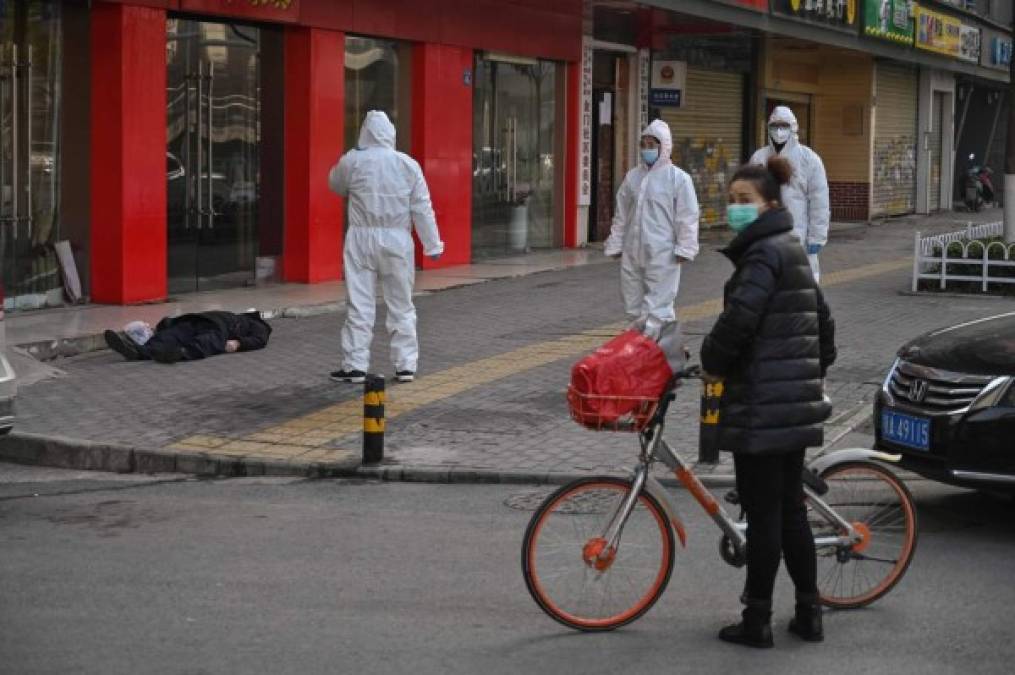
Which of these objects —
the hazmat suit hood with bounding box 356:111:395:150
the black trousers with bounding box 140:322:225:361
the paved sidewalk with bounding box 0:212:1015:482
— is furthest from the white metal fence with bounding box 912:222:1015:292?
the black trousers with bounding box 140:322:225:361

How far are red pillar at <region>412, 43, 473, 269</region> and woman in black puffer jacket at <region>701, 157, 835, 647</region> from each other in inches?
573

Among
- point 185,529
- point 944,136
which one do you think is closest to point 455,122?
point 185,529

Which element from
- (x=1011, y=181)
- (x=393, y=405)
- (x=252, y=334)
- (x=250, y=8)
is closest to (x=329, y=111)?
(x=250, y=8)

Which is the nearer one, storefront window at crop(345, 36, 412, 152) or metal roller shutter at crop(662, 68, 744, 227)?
storefront window at crop(345, 36, 412, 152)

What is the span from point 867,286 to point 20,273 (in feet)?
31.3

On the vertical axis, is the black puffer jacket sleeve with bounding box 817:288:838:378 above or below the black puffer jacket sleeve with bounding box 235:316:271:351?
above

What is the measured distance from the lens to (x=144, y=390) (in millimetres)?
12070

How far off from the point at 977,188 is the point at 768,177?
115 ft

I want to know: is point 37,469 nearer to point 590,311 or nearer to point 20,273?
point 20,273

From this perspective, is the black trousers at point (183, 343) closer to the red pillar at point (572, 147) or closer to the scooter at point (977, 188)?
the red pillar at point (572, 147)

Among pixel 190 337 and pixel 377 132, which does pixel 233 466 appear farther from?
pixel 190 337

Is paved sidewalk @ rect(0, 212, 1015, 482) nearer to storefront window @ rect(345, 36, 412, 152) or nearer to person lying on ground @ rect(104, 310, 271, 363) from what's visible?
person lying on ground @ rect(104, 310, 271, 363)

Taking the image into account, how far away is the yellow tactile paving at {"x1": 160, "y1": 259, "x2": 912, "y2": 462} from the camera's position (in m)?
10.1

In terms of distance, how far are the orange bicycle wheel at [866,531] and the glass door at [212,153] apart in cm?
1133
